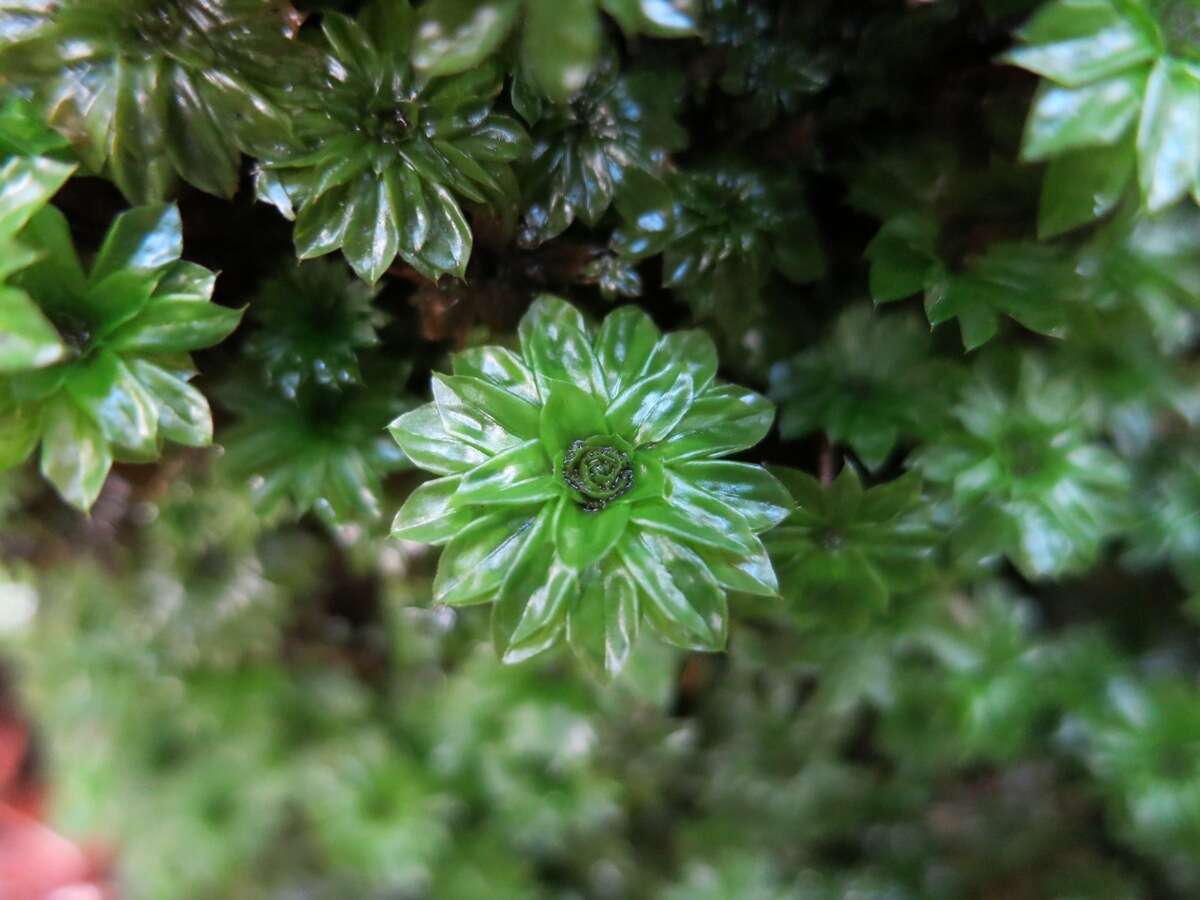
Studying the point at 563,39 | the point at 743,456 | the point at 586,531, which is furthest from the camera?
the point at 743,456

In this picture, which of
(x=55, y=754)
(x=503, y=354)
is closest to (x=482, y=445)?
(x=503, y=354)

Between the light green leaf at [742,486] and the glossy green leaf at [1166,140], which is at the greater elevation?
the glossy green leaf at [1166,140]

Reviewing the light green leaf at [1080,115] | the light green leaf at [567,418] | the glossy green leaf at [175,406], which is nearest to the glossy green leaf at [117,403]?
the glossy green leaf at [175,406]

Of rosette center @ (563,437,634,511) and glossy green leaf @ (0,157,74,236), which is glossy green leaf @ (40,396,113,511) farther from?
rosette center @ (563,437,634,511)

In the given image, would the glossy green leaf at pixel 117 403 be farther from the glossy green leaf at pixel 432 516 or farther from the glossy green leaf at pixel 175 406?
the glossy green leaf at pixel 432 516

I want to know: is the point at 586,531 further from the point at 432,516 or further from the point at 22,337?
the point at 22,337

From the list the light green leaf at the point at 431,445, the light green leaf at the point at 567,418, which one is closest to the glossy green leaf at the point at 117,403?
the light green leaf at the point at 431,445

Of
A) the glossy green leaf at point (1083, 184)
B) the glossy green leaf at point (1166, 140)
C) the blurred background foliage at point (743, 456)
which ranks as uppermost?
the glossy green leaf at point (1166, 140)

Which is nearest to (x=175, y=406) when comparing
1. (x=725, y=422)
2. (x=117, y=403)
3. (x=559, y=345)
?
(x=117, y=403)

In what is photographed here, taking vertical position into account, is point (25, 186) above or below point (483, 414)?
above

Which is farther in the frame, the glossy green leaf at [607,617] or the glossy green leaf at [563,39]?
the glossy green leaf at [607,617]
